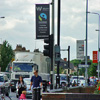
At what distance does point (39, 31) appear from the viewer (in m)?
26.6

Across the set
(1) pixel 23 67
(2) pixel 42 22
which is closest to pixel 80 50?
(1) pixel 23 67

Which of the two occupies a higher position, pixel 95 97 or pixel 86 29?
pixel 86 29

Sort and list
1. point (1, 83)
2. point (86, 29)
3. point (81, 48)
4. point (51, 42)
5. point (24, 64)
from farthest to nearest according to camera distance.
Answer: point (86, 29), point (81, 48), point (24, 64), point (1, 83), point (51, 42)

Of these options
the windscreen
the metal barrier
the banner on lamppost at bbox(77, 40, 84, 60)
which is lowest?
the metal barrier

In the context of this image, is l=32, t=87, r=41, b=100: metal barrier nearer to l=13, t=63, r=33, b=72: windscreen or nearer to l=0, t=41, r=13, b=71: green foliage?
l=13, t=63, r=33, b=72: windscreen

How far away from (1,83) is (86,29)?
1017 inches

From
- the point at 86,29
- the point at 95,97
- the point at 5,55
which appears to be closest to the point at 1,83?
the point at 95,97

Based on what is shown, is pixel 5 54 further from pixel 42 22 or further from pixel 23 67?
pixel 42 22

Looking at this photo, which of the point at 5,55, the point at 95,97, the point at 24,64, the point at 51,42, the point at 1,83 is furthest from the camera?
the point at 5,55

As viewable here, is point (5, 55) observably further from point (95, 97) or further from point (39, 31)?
point (95, 97)

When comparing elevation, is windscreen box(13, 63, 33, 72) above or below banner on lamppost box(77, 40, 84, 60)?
below

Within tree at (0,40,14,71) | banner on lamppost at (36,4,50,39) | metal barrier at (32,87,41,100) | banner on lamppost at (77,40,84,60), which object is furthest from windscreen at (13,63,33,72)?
tree at (0,40,14,71)

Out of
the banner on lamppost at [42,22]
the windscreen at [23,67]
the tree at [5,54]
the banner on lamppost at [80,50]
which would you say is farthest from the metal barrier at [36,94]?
the tree at [5,54]

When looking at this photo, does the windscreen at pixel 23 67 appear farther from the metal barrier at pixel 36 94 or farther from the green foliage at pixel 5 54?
the green foliage at pixel 5 54
